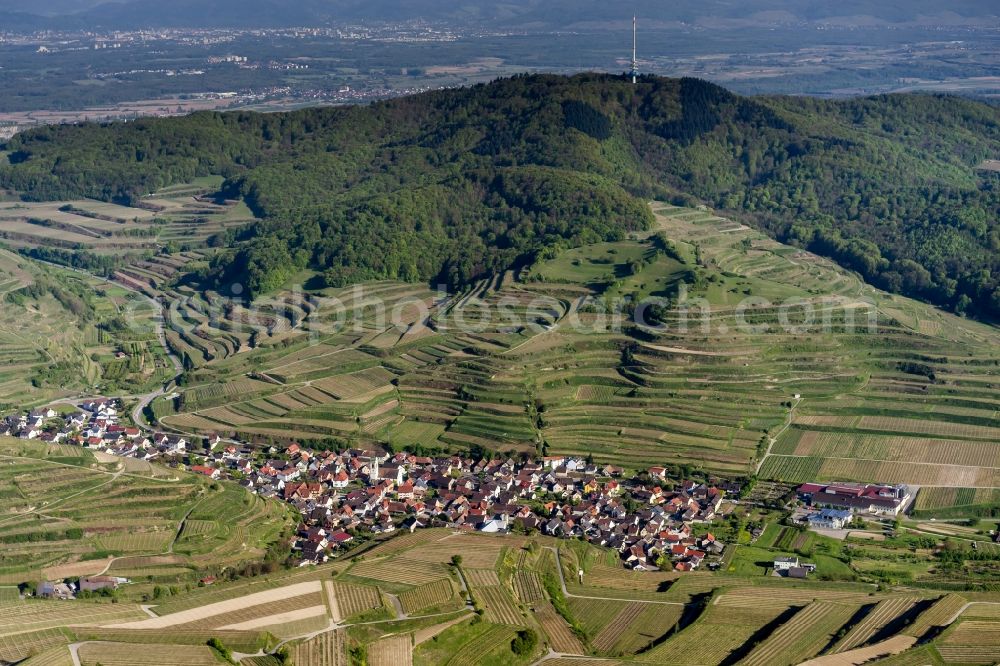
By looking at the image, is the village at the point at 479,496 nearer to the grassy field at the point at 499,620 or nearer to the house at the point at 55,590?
the house at the point at 55,590

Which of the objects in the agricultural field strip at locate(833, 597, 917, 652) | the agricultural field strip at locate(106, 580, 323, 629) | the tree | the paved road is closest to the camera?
the agricultural field strip at locate(833, 597, 917, 652)

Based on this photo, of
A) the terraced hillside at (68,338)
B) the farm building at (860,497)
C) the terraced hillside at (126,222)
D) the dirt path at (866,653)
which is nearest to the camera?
the dirt path at (866,653)

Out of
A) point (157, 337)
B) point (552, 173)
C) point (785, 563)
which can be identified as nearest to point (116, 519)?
point (785, 563)

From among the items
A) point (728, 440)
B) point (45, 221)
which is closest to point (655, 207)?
point (728, 440)

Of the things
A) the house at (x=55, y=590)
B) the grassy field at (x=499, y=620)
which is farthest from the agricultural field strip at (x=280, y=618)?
the house at (x=55, y=590)

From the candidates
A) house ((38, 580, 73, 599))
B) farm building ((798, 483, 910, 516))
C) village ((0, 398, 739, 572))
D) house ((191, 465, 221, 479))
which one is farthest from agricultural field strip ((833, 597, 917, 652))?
house ((191, 465, 221, 479))

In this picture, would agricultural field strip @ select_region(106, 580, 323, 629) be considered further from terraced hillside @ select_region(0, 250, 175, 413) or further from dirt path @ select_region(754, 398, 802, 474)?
terraced hillside @ select_region(0, 250, 175, 413)
